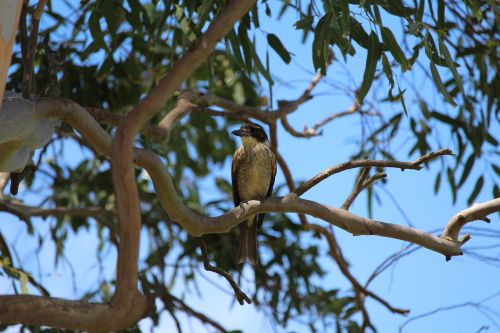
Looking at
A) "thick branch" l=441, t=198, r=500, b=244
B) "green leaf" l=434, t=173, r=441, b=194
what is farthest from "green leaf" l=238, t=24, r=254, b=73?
"green leaf" l=434, t=173, r=441, b=194

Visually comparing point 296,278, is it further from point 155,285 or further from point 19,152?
point 19,152

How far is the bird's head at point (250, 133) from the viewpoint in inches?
211

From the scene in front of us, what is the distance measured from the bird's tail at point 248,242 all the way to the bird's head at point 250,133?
60cm

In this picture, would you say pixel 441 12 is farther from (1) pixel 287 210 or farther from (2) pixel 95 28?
(2) pixel 95 28

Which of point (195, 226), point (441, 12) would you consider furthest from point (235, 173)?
point (195, 226)

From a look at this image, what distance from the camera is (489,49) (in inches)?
212

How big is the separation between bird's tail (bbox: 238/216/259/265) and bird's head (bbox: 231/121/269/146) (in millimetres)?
603

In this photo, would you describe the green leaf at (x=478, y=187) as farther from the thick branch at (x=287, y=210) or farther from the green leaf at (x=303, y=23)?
the green leaf at (x=303, y=23)

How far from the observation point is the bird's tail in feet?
16.3

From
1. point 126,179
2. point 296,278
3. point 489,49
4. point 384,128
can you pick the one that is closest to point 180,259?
point 296,278

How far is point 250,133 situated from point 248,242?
2.60 feet

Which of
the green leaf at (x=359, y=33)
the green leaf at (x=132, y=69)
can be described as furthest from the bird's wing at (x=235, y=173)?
the green leaf at (x=359, y=33)

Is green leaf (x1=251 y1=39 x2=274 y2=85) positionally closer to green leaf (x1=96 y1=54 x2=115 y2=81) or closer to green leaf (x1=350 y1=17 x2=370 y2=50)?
green leaf (x1=350 y1=17 x2=370 y2=50)

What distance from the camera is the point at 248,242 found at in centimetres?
504
